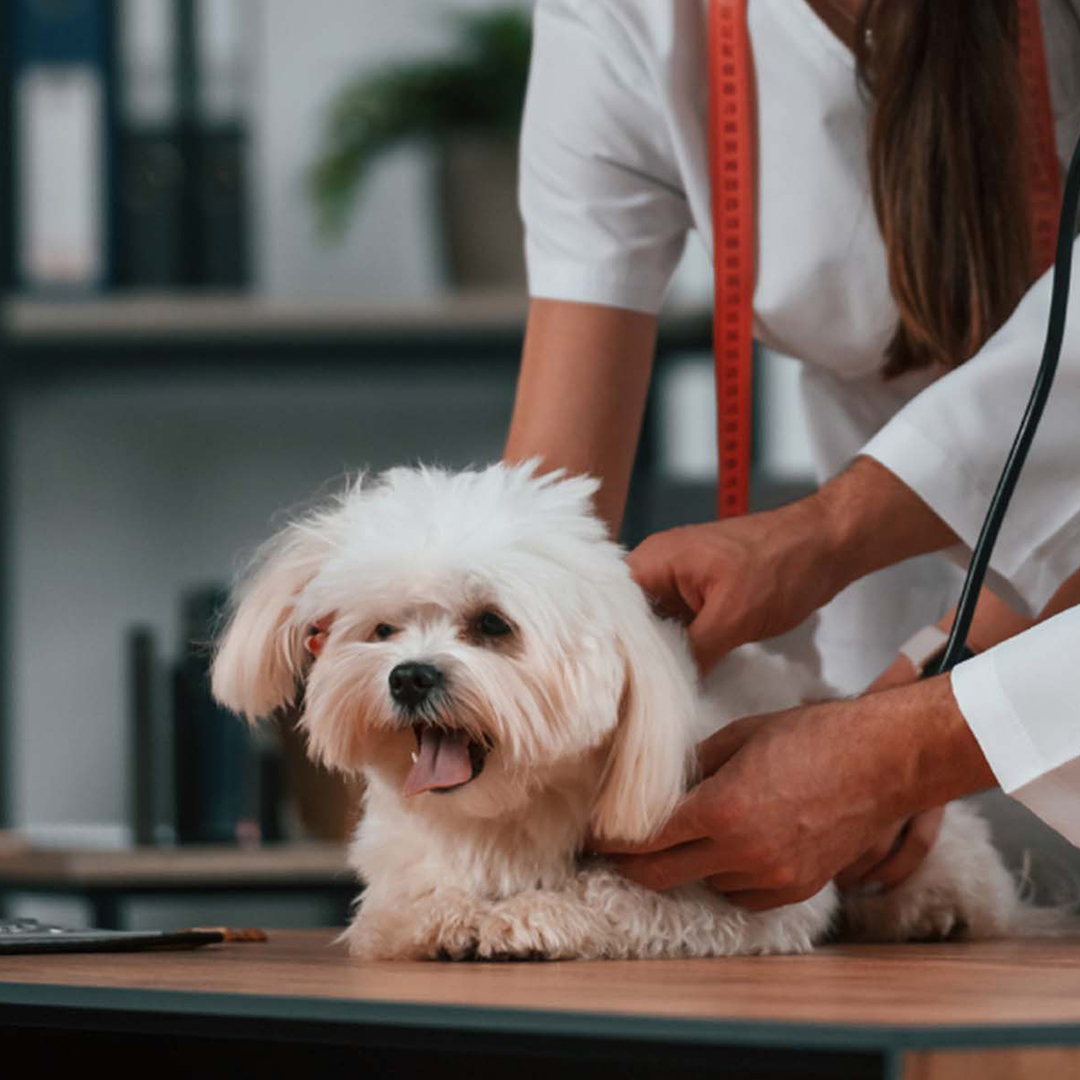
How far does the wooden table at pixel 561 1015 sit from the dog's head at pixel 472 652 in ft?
0.34

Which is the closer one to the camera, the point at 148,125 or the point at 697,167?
the point at 697,167

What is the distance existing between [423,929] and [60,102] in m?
1.95

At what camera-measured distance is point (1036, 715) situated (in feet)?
2.72

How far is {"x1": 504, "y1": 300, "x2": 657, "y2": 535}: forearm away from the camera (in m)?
1.24

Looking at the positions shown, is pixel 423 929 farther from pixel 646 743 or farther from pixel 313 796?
pixel 313 796

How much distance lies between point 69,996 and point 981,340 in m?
0.77

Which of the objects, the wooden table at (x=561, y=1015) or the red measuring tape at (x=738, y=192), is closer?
the wooden table at (x=561, y=1015)

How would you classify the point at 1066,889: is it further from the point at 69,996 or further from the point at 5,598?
the point at 5,598

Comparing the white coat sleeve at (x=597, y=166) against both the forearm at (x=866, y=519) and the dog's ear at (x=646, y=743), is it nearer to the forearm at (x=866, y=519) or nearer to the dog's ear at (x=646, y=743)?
the forearm at (x=866, y=519)

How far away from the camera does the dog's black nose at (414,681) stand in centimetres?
92

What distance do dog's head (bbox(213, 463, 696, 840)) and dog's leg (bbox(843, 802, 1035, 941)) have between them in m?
0.22

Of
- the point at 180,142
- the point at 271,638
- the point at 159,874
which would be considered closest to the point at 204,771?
the point at 159,874

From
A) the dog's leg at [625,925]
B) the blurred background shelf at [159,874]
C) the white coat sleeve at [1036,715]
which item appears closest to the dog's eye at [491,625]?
the dog's leg at [625,925]

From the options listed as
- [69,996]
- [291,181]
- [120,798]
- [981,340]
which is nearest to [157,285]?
[291,181]
